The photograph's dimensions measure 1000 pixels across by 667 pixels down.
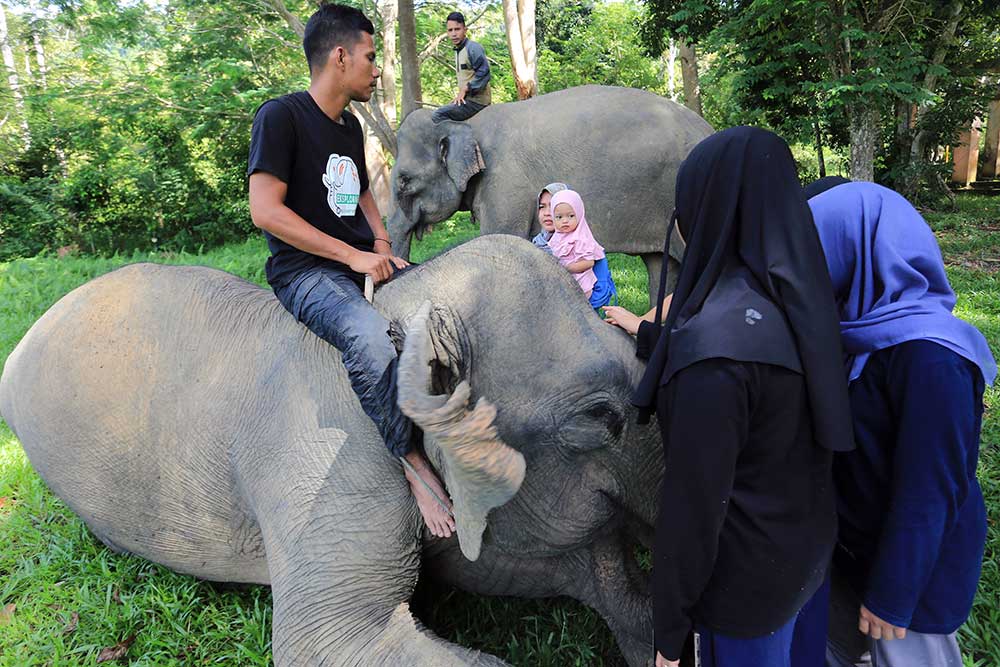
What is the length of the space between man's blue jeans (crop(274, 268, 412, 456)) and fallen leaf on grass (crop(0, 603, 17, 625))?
212 cm

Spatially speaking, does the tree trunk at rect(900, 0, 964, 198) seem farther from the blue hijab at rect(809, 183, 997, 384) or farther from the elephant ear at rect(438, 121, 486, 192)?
the blue hijab at rect(809, 183, 997, 384)

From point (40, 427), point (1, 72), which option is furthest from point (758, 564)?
point (1, 72)

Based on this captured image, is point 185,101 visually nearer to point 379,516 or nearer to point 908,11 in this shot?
point 908,11

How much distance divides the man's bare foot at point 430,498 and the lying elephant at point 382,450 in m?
0.05

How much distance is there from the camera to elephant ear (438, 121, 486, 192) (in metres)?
7.04

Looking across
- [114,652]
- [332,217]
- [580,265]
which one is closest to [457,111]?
[580,265]

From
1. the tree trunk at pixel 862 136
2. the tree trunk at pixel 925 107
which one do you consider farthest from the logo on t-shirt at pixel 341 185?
the tree trunk at pixel 925 107

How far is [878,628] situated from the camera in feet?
6.34

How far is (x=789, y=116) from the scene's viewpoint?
14398 millimetres

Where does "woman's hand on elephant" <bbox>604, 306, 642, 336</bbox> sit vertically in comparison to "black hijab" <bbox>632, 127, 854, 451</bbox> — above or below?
below

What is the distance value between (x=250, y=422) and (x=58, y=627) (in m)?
1.50

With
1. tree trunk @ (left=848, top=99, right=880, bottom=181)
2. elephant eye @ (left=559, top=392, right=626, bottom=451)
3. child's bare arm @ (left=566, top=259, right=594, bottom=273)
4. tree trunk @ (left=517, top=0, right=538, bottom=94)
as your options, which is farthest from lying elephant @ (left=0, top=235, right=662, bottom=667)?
tree trunk @ (left=848, top=99, right=880, bottom=181)

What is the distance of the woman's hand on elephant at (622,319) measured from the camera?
231cm

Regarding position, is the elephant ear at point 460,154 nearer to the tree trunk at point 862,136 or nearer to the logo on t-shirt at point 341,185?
the logo on t-shirt at point 341,185
